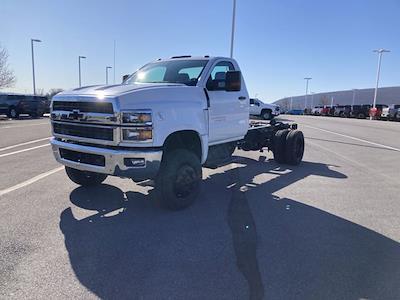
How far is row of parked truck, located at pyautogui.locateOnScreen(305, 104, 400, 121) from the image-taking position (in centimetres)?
4247

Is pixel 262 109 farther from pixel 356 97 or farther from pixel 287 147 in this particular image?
pixel 356 97

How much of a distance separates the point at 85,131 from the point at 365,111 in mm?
50738

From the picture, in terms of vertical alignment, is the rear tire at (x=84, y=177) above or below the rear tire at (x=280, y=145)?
below

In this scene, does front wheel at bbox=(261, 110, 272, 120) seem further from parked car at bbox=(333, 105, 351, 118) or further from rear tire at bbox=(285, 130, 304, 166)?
parked car at bbox=(333, 105, 351, 118)

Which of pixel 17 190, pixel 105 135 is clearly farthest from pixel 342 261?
pixel 17 190

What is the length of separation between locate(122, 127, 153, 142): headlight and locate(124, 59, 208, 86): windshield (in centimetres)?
157

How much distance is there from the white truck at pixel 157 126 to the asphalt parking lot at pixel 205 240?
0.62 metres

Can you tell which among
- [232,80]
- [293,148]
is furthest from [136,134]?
[293,148]

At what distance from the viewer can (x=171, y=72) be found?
6.58 meters

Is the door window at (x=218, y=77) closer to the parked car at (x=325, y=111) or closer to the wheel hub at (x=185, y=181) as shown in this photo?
the wheel hub at (x=185, y=181)

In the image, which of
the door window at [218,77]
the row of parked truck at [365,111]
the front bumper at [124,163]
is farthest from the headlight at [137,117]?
the row of parked truck at [365,111]

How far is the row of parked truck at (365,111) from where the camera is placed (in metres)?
42.5

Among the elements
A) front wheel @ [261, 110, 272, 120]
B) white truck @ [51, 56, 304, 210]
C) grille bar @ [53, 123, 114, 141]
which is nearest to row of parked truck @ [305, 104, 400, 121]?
front wheel @ [261, 110, 272, 120]

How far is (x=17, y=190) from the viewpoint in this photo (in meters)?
6.42
